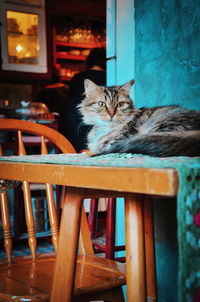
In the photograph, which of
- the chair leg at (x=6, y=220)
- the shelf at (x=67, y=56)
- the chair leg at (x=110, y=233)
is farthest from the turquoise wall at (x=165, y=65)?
the shelf at (x=67, y=56)

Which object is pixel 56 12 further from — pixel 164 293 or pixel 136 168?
pixel 136 168

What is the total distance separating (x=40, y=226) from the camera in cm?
321

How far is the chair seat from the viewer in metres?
0.94

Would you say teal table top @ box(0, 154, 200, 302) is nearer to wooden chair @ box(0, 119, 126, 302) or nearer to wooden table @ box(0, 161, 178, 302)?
wooden table @ box(0, 161, 178, 302)

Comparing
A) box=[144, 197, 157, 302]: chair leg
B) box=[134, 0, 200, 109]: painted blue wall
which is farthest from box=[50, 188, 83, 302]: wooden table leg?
box=[134, 0, 200, 109]: painted blue wall

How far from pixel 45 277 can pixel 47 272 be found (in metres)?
0.05

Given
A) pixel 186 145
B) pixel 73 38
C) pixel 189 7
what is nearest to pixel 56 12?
pixel 73 38

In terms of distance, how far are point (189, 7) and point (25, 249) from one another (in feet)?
7.93

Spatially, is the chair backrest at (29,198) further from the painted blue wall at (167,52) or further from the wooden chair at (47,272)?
the painted blue wall at (167,52)

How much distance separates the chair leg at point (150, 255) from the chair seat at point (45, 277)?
0.07 meters

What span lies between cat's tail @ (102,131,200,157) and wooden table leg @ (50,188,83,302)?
17cm

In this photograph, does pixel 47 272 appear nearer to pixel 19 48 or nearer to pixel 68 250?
pixel 68 250

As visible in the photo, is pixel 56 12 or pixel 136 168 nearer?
pixel 136 168

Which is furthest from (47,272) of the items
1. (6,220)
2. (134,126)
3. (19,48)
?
(19,48)
